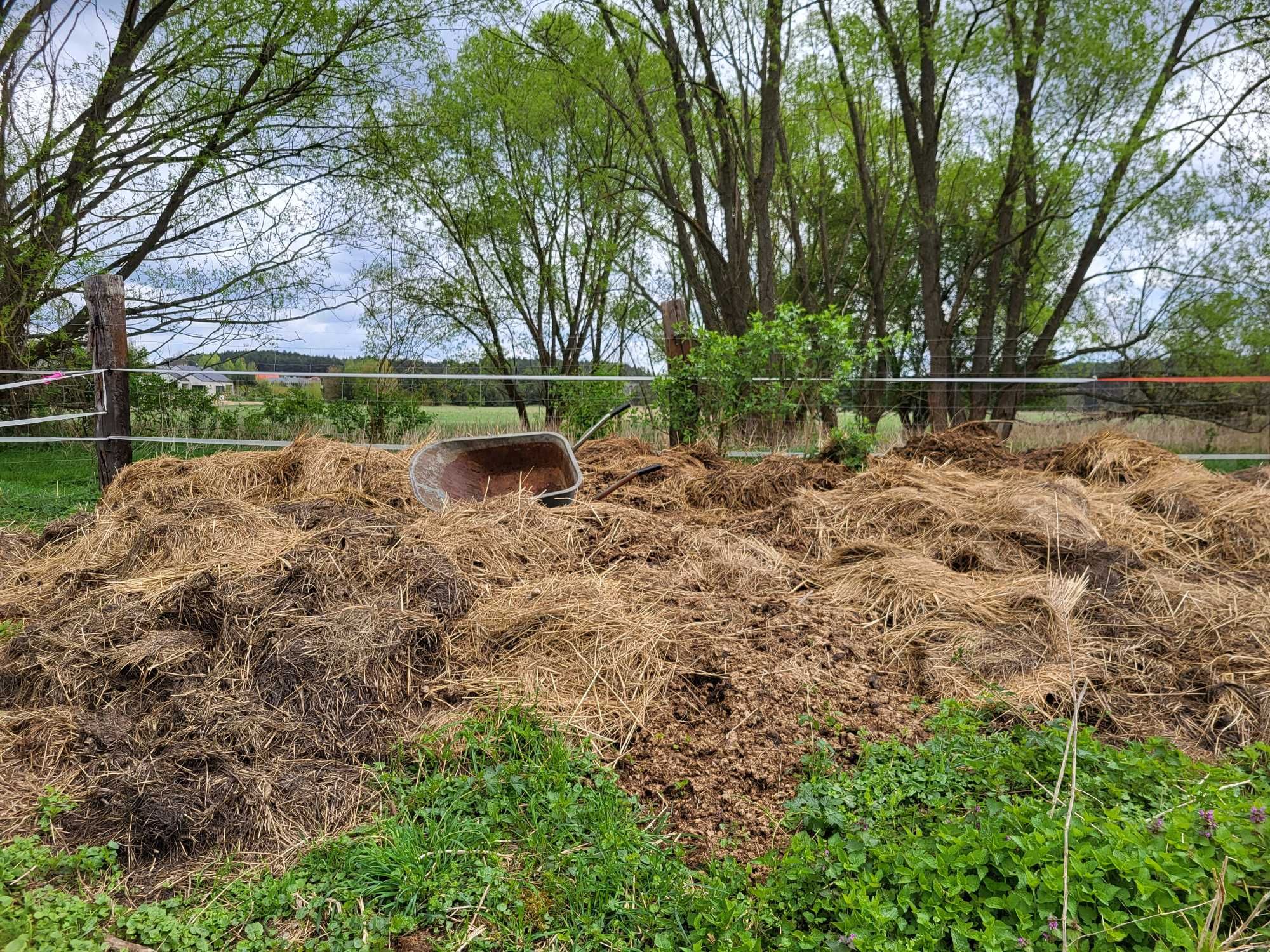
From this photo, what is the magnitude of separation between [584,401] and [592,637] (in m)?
6.46

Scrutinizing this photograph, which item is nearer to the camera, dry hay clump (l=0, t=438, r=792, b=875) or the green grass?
the green grass

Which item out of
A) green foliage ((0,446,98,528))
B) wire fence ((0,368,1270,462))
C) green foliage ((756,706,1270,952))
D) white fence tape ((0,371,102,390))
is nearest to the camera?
green foliage ((756,706,1270,952))

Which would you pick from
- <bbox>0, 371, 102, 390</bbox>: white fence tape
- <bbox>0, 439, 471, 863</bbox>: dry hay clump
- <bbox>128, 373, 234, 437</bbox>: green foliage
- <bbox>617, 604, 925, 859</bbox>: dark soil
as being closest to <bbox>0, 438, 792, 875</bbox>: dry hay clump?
<bbox>0, 439, 471, 863</bbox>: dry hay clump

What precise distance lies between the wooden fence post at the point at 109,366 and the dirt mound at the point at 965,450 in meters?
6.80

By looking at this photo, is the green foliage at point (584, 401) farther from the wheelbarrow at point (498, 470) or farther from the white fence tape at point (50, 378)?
the white fence tape at point (50, 378)

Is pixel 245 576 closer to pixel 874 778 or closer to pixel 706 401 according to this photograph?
pixel 874 778

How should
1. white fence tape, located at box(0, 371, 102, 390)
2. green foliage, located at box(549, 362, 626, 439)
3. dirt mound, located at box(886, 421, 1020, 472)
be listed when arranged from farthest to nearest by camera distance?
green foliage, located at box(549, 362, 626, 439) < dirt mound, located at box(886, 421, 1020, 472) < white fence tape, located at box(0, 371, 102, 390)


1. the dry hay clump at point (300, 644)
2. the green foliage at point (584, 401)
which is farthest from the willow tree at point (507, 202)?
the dry hay clump at point (300, 644)

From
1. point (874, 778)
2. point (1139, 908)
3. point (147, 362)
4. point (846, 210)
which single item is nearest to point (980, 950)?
point (1139, 908)

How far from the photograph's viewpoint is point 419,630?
2869mm

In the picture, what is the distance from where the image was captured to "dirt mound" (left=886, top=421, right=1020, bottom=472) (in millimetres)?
5594

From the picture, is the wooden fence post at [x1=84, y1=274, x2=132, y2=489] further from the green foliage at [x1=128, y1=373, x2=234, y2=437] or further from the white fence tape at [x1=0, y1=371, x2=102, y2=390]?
the green foliage at [x1=128, y1=373, x2=234, y2=437]

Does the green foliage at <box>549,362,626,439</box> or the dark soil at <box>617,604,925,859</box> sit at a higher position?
the green foliage at <box>549,362,626,439</box>

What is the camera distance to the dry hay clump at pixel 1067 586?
2719 mm
